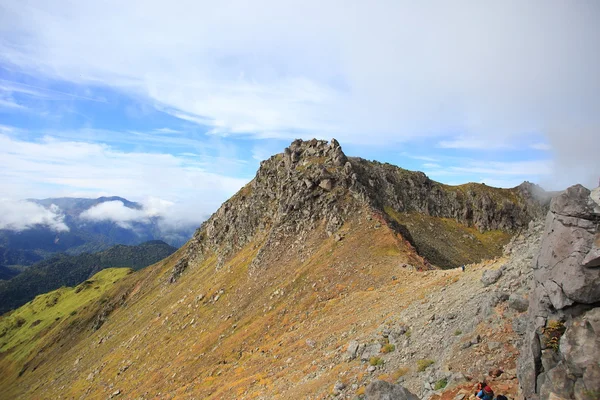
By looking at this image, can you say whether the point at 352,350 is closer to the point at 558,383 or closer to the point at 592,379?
the point at 558,383

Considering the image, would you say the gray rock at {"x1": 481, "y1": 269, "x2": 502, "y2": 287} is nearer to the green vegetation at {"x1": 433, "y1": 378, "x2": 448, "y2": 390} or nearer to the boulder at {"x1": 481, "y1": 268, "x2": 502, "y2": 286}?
the boulder at {"x1": 481, "y1": 268, "x2": 502, "y2": 286}

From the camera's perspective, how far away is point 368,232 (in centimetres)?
5750

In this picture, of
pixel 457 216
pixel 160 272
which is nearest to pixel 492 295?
pixel 457 216

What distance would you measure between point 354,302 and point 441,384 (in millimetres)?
22696

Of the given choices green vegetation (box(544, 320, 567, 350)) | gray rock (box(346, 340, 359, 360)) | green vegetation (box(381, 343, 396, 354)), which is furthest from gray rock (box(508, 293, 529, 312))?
gray rock (box(346, 340, 359, 360))

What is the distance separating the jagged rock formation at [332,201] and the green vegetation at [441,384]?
4296cm

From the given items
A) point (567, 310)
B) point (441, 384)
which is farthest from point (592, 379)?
point (441, 384)

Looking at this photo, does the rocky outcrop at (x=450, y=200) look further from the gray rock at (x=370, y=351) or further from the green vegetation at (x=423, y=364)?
the green vegetation at (x=423, y=364)

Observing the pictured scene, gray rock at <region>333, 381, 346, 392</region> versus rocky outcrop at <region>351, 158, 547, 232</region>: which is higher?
rocky outcrop at <region>351, 158, 547, 232</region>

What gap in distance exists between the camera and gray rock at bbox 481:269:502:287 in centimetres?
2461

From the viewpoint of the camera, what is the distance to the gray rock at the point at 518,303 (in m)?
19.0

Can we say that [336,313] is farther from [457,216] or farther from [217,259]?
[457,216]

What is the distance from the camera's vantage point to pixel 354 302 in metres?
40.8

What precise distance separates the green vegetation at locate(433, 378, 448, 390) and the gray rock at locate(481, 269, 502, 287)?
9.76 metres
